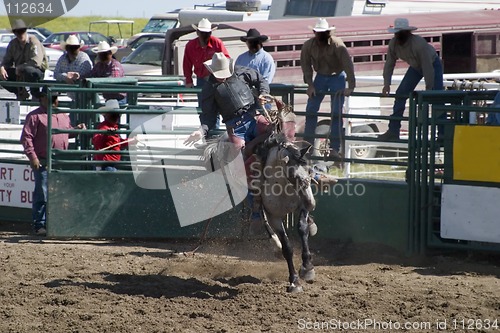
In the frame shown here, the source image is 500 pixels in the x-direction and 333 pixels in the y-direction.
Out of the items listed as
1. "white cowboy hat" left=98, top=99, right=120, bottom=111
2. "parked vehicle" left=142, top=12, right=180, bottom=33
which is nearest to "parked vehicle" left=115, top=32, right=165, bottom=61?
"parked vehicle" left=142, top=12, right=180, bottom=33

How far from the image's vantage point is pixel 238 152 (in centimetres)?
862

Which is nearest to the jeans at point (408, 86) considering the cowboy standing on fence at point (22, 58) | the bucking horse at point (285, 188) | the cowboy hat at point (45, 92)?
the bucking horse at point (285, 188)

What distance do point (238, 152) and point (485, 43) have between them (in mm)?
10150

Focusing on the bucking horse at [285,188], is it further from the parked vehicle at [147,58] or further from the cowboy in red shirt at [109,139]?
the parked vehicle at [147,58]

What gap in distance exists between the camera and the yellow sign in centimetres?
851

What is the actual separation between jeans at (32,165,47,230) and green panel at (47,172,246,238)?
1.21 ft

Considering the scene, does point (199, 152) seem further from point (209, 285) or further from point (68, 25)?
point (68, 25)

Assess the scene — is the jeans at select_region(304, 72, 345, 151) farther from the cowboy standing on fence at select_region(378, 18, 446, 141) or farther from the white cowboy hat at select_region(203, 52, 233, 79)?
the white cowboy hat at select_region(203, 52, 233, 79)

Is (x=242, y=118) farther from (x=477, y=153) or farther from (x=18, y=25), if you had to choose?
(x=18, y=25)

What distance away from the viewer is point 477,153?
865 centimetres

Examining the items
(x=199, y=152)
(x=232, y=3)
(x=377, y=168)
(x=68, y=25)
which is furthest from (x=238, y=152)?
(x=68, y=25)

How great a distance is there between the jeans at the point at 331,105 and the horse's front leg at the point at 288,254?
2.03 metres

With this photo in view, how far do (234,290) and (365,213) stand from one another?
→ 7.98 ft

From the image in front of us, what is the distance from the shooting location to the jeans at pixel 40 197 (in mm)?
10594
